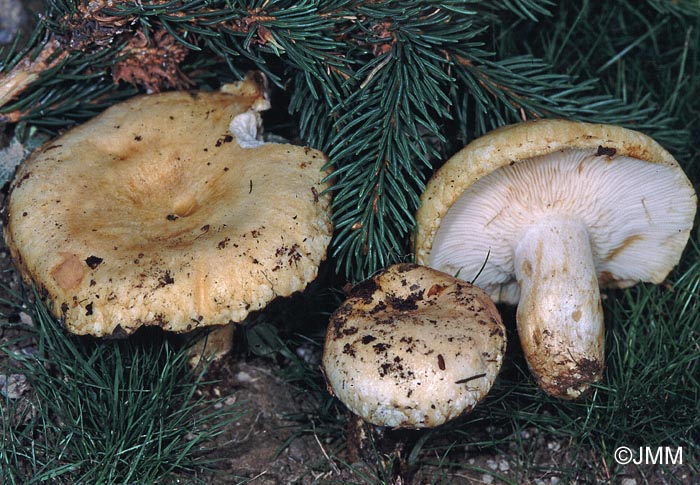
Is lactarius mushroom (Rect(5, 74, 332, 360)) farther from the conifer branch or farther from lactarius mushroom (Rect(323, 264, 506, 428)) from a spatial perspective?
lactarius mushroom (Rect(323, 264, 506, 428))

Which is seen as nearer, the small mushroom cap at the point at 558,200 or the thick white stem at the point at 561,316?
the small mushroom cap at the point at 558,200

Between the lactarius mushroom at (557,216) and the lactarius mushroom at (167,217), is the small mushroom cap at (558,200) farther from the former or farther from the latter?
the lactarius mushroom at (167,217)

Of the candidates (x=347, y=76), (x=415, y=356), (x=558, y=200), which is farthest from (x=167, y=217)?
(x=558, y=200)

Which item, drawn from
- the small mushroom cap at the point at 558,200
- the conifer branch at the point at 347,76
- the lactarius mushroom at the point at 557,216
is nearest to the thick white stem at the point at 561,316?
the lactarius mushroom at the point at 557,216

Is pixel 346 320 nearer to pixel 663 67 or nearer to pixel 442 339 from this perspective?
pixel 442 339

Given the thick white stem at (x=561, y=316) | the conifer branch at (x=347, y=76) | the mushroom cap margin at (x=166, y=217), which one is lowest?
the thick white stem at (x=561, y=316)
